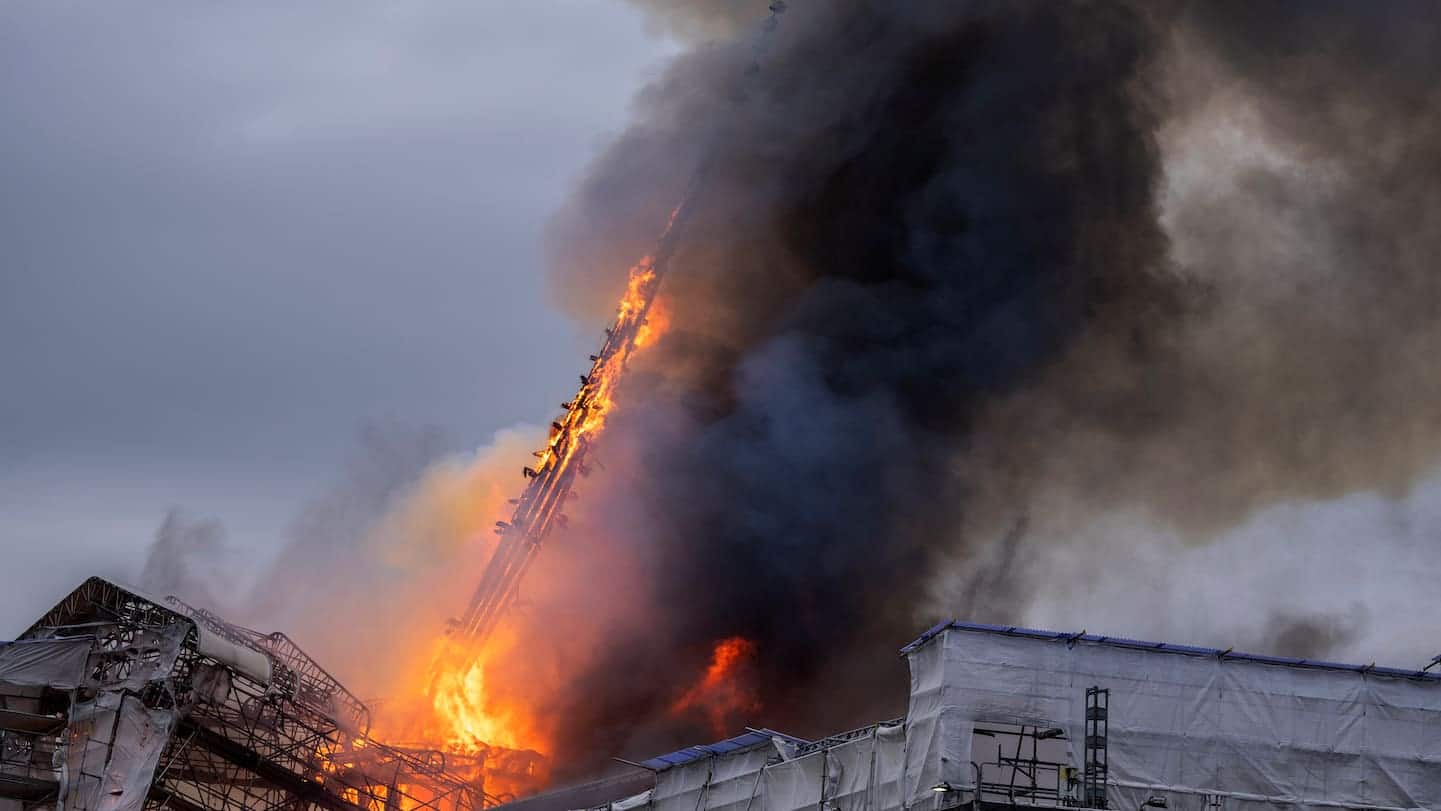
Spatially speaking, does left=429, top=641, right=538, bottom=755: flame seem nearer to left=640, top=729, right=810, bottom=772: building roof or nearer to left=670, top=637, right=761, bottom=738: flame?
left=670, top=637, right=761, bottom=738: flame

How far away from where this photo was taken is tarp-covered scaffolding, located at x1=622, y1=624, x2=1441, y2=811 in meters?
60.3

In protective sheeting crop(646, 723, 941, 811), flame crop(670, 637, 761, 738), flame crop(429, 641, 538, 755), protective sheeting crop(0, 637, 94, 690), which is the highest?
flame crop(670, 637, 761, 738)

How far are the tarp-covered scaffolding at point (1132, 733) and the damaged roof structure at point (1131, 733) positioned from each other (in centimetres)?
5

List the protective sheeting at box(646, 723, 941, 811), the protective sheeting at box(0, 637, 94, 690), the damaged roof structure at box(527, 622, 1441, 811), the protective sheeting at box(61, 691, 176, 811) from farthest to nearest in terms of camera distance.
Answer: the protective sheeting at box(0, 637, 94, 690) < the protective sheeting at box(61, 691, 176, 811) < the protective sheeting at box(646, 723, 941, 811) < the damaged roof structure at box(527, 622, 1441, 811)

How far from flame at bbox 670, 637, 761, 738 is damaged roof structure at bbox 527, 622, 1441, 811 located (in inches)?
1173

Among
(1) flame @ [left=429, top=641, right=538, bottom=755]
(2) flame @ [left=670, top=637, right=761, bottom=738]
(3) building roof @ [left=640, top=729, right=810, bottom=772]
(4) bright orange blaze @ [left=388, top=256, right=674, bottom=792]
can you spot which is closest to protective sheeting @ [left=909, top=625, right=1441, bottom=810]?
(3) building roof @ [left=640, top=729, right=810, bottom=772]

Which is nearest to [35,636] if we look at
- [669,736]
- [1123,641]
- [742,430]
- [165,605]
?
[165,605]

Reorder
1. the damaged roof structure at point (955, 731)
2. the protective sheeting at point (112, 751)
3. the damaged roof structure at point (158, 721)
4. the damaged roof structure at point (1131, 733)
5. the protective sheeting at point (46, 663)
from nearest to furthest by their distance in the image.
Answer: the damaged roof structure at point (1131, 733), the damaged roof structure at point (955, 731), the protective sheeting at point (112, 751), the damaged roof structure at point (158, 721), the protective sheeting at point (46, 663)

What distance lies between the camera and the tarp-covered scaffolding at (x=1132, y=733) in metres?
60.3

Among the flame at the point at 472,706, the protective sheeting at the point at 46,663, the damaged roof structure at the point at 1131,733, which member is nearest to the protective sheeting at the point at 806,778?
the damaged roof structure at the point at 1131,733

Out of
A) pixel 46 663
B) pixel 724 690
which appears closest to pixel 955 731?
pixel 724 690

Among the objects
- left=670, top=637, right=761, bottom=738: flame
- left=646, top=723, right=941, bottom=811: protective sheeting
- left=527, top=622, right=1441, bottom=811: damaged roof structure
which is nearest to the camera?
left=527, top=622, right=1441, bottom=811: damaged roof structure

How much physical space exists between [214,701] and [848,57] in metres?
51.3

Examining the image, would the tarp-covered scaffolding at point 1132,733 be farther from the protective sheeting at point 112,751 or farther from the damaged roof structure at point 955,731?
the protective sheeting at point 112,751
